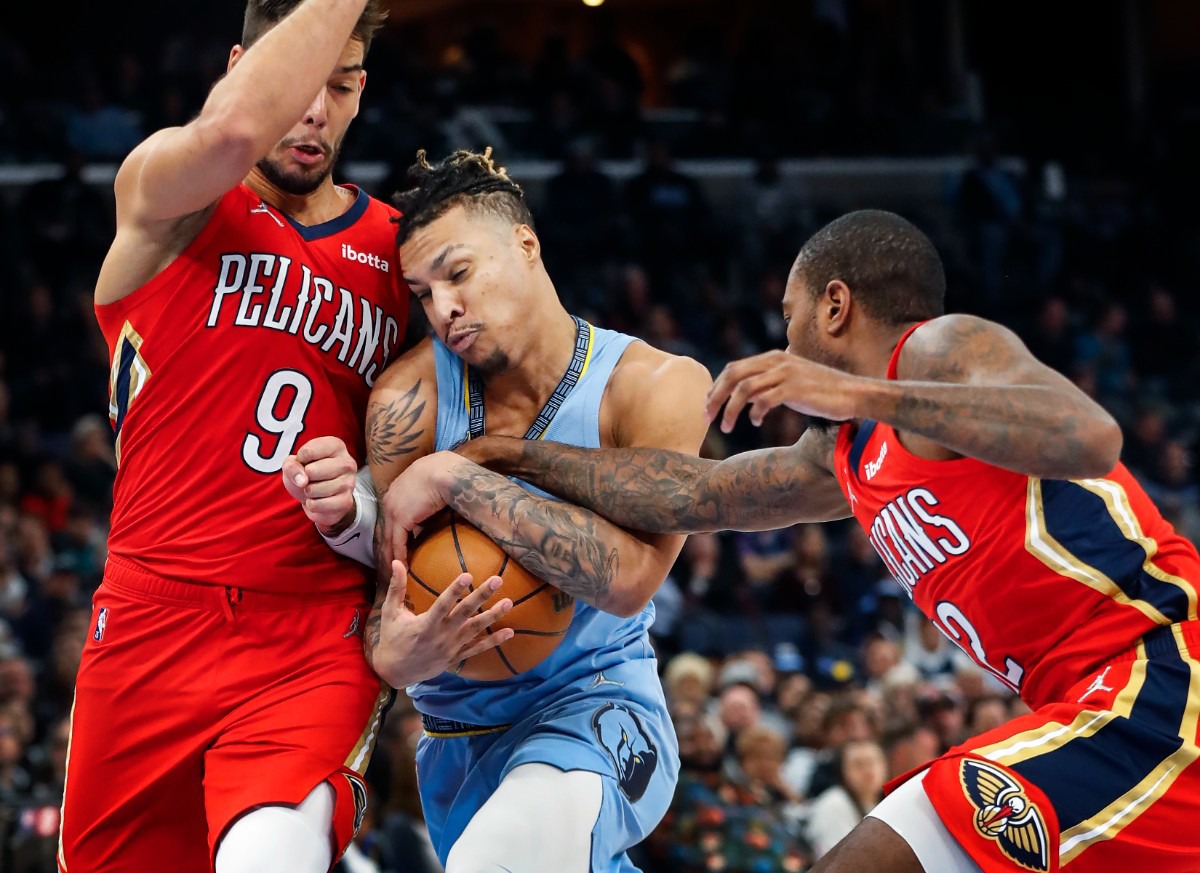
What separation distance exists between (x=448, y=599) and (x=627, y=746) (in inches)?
28.8

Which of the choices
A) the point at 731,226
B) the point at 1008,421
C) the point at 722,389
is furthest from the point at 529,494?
the point at 731,226

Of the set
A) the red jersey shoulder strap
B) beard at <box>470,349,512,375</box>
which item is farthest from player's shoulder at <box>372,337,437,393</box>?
the red jersey shoulder strap

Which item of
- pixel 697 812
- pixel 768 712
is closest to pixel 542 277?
pixel 697 812

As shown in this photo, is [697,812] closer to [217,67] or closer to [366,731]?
[366,731]

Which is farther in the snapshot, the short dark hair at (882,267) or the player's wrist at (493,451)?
the player's wrist at (493,451)

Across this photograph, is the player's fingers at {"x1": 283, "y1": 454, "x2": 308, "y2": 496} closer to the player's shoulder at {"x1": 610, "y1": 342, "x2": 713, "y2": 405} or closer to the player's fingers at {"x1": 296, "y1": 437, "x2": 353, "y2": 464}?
the player's fingers at {"x1": 296, "y1": 437, "x2": 353, "y2": 464}

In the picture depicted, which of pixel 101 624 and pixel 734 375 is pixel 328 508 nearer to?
pixel 101 624

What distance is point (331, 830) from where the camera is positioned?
3877 millimetres

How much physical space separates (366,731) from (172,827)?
0.56m

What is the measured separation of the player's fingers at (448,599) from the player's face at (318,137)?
1.24 m

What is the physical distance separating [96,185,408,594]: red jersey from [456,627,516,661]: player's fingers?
1.47 ft

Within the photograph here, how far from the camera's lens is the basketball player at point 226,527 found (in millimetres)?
3887

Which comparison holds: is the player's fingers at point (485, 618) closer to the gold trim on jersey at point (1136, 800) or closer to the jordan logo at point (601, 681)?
the jordan logo at point (601, 681)

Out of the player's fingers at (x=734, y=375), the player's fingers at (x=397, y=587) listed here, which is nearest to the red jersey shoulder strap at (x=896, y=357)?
the player's fingers at (x=734, y=375)
